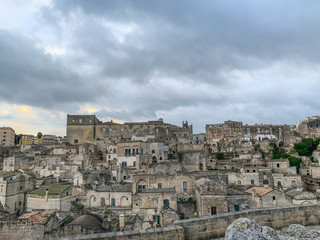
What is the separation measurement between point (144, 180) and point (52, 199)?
10.2 meters

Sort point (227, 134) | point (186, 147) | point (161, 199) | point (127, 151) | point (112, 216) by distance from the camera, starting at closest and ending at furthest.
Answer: point (112, 216)
point (161, 199)
point (127, 151)
point (186, 147)
point (227, 134)

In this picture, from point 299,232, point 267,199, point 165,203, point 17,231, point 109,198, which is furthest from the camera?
point 109,198

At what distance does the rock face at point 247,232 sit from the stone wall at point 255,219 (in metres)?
1.79

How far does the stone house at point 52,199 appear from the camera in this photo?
2614cm

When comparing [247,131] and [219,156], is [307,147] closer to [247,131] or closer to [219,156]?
[247,131]

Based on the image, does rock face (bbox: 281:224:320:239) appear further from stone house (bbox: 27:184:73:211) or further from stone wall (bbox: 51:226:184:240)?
stone house (bbox: 27:184:73:211)

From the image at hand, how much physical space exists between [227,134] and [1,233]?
58.0 meters

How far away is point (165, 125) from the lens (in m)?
66.6

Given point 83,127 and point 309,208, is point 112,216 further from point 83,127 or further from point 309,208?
point 83,127

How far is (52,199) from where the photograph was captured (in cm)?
2622

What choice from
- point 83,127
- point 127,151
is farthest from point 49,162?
point 83,127

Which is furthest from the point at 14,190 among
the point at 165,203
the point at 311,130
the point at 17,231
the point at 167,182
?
the point at 311,130

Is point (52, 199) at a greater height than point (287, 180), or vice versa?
point (287, 180)

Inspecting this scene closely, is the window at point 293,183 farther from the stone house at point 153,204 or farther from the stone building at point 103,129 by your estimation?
the stone building at point 103,129
